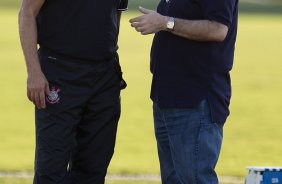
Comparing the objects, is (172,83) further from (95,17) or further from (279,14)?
(279,14)

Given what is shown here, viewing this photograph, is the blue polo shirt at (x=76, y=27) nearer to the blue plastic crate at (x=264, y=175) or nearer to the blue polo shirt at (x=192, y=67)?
the blue polo shirt at (x=192, y=67)

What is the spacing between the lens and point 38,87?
198 inches

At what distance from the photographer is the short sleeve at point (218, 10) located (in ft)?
15.8

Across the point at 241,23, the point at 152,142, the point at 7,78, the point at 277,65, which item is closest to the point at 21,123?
the point at 152,142

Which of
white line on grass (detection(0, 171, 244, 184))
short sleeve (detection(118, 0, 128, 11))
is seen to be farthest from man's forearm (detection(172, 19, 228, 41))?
white line on grass (detection(0, 171, 244, 184))

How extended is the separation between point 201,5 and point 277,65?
1439 cm

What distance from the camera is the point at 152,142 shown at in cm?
980

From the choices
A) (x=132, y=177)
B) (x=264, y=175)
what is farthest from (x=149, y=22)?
(x=132, y=177)

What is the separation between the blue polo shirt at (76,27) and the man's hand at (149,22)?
35 centimetres

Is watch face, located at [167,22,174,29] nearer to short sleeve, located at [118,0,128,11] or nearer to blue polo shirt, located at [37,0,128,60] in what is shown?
blue polo shirt, located at [37,0,128,60]

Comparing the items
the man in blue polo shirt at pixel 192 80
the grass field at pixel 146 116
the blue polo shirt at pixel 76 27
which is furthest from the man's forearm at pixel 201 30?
the grass field at pixel 146 116

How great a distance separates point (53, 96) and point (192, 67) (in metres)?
0.82

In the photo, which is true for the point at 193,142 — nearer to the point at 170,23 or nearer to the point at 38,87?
the point at 170,23

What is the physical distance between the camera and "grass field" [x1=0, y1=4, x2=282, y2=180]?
28.7 feet
